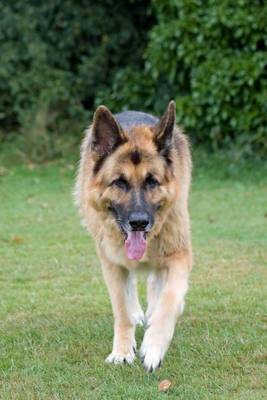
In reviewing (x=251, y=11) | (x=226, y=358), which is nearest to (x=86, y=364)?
(x=226, y=358)

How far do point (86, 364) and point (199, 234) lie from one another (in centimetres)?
462

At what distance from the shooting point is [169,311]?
18.1 feet

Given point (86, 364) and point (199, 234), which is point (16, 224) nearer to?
point (199, 234)

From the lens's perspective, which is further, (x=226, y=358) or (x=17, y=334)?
(x=17, y=334)

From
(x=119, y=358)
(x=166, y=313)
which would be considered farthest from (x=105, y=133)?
(x=119, y=358)

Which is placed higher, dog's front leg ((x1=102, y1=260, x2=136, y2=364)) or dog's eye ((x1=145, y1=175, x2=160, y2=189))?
dog's eye ((x1=145, y1=175, x2=160, y2=189))

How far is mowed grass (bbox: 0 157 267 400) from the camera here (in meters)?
5.18

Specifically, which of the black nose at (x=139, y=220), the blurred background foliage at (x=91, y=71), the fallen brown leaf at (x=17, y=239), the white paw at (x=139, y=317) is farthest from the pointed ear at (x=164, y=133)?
the blurred background foliage at (x=91, y=71)

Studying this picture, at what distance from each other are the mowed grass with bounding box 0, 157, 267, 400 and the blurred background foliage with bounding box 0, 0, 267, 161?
3208 millimetres

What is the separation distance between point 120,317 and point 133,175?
96cm

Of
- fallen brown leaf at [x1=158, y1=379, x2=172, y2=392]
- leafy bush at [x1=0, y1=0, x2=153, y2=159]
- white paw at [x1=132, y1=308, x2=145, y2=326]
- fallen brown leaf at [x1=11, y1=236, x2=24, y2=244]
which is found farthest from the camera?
leafy bush at [x1=0, y1=0, x2=153, y2=159]

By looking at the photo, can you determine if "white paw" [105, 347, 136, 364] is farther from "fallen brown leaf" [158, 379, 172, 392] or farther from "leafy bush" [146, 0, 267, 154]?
"leafy bush" [146, 0, 267, 154]

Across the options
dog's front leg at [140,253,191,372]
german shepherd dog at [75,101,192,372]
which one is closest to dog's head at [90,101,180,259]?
german shepherd dog at [75,101,192,372]

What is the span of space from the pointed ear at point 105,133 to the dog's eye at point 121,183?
21 cm
